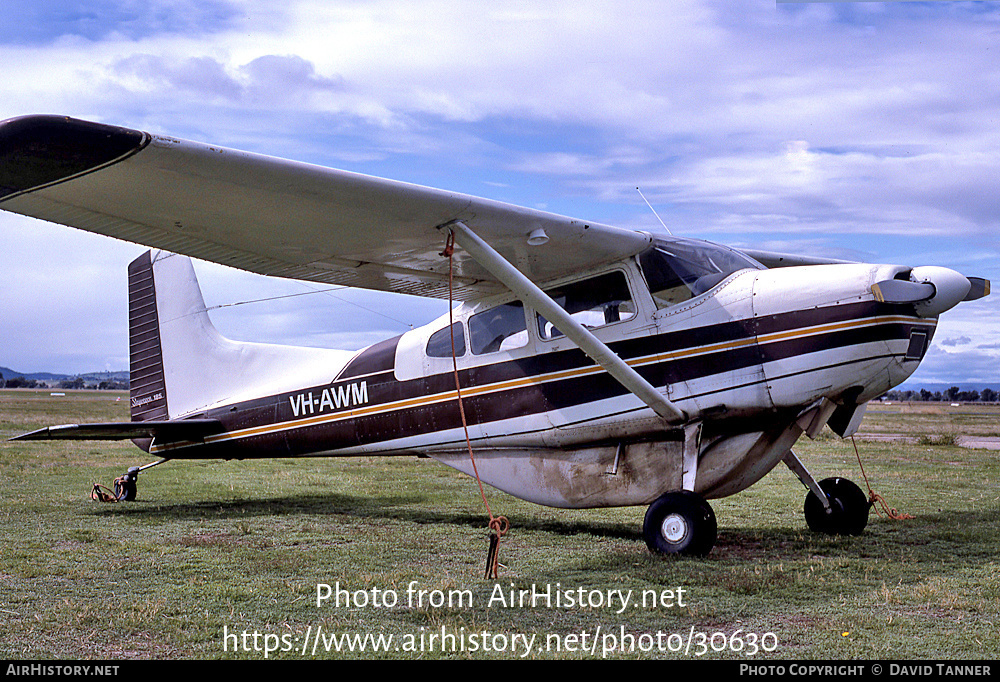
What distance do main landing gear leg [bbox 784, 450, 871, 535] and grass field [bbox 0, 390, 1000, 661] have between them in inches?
8.3

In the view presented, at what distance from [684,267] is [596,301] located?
809 millimetres

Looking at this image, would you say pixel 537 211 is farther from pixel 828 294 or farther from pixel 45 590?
pixel 45 590

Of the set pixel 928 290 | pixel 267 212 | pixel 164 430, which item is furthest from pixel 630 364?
pixel 164 430

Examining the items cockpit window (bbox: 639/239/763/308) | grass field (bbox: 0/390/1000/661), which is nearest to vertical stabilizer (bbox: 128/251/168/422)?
grass field (bbox: 0/390/1000/661)

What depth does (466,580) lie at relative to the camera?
538 centimetres

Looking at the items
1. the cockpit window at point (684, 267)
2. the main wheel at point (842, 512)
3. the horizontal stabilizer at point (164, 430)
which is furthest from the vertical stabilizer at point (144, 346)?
the main wheel at point (842, 512)

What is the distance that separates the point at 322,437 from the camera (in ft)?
28.4

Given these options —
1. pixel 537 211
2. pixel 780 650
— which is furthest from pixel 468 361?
pixel 780 650

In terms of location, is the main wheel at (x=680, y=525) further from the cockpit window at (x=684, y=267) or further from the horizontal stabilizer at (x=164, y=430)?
the horizontal stabilizer at (x=164, y=430)

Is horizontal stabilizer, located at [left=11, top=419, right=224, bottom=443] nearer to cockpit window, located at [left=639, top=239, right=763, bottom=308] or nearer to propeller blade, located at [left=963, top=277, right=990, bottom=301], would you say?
cockpit window, located at [left=639, top=239, right=763, bottom=308]

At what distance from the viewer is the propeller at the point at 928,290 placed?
18.8 ft

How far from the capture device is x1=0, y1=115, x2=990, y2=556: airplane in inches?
195

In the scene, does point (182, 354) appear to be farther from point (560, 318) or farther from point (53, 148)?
point (53, 148)
